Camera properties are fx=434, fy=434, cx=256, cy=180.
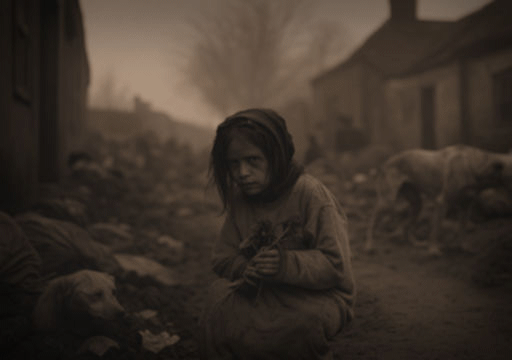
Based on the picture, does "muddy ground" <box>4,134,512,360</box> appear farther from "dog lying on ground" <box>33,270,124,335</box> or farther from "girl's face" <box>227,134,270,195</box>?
"girl's face" <box>227,134,270,195</box>

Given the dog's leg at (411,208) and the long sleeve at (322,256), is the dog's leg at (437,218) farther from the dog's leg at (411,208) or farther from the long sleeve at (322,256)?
the long sleeve at (322,256)

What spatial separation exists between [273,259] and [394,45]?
16.5 metres

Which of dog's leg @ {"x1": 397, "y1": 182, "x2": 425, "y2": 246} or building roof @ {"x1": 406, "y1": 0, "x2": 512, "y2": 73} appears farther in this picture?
building roof @ {"x1": 406, "y1": 0, "x2": 512, "y2": 73}

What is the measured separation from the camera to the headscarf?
1911 mm

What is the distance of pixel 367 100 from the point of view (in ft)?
56.0

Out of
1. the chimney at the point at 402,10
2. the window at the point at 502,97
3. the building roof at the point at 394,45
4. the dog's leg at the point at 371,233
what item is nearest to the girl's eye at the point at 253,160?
the dog's leg at the point at 371,233

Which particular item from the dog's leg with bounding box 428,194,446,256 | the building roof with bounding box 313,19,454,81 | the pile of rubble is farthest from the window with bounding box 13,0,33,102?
the building roof with bounding box 313,19,454,81

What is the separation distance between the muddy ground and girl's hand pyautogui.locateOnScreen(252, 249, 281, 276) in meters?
1.00

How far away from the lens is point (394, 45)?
16.5 meters

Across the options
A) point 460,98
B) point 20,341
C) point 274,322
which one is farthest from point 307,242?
point 460,98

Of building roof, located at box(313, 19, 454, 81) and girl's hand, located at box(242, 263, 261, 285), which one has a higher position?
building roof, located at box(313, 19, 454, 81)

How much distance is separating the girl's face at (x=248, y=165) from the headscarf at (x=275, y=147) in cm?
3

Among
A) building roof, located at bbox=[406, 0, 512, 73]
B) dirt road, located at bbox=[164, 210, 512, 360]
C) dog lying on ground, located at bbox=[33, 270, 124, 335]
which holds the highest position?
building roof, located at bbox=[406, 0, 512, 73]

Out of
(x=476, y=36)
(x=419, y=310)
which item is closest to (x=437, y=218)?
(x=419, y=310)
